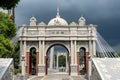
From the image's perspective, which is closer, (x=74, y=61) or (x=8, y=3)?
(x=8, y=3)

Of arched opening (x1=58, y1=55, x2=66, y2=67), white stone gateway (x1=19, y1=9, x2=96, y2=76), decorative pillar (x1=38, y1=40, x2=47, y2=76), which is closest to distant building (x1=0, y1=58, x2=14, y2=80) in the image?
decorative pillar (x1=38, y1=40, x2=47, y2=76)

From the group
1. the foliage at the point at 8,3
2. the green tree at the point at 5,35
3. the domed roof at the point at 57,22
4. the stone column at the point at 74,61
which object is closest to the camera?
the foliage at the point at 8,3

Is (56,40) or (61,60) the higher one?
(56,40)

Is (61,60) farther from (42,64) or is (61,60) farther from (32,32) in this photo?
(42,64)

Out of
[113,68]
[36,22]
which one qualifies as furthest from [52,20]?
[113,68]

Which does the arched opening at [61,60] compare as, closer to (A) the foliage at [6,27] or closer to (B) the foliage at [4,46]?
(A) the foliage at [6,27]

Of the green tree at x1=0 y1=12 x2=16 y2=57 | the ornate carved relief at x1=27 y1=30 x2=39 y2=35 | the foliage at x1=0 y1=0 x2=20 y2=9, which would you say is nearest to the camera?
the foliage at x1=0 y1=0 x2=20 y2=9

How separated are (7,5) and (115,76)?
7959mm

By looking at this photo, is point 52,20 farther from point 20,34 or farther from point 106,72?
point 106,72

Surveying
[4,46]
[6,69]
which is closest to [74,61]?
[4,46]

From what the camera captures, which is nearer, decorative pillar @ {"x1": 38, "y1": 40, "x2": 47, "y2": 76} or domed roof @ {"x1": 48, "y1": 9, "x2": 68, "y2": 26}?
decorative pillar @ {"x1": 38, "y1": 40, "x2": 47, "y2": 76}

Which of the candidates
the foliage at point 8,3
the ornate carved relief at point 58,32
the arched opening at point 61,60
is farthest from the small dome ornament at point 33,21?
the arched opening at point 61,60

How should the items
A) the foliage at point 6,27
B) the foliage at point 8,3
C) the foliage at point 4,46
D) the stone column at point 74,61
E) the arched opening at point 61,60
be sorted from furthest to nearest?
the arched opening at point 61,60 < the stone column at point 74,61 < the foliage at point 6,27 < the foliage at point 4,46 < the foliage at point 8,3

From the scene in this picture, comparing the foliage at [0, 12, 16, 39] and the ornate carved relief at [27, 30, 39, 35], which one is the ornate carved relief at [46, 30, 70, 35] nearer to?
the ornate carved relief at [27, 30, 39, 35]
